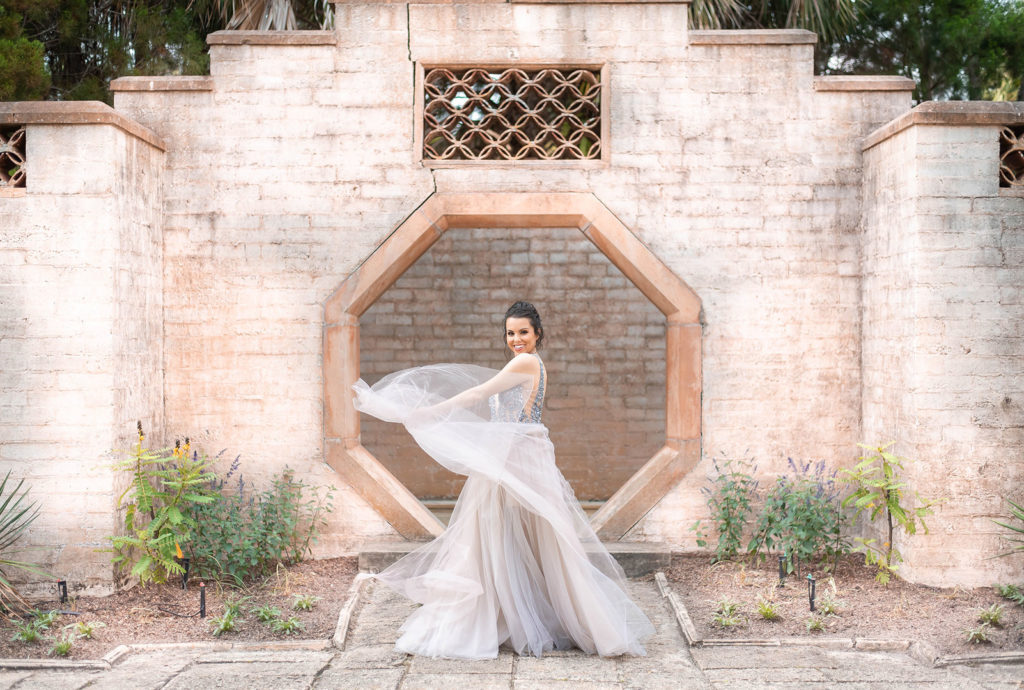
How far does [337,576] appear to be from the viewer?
19.2 feet

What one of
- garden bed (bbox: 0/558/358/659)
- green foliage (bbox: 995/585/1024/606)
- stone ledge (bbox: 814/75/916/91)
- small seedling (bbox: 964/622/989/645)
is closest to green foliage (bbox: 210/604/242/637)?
garden bed (bbox: 0/558/358/659)

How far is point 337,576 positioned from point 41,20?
5857 millimetres

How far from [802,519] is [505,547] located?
2269mm

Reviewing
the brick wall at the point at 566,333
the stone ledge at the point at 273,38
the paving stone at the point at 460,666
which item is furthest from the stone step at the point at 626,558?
the stone ledge at the point at 273,38

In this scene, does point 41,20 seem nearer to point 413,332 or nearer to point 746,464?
point 413,332

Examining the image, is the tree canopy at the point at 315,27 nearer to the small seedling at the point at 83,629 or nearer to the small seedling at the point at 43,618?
the small seedling at the point at 43,618

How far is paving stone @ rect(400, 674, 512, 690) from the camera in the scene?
3.94 m

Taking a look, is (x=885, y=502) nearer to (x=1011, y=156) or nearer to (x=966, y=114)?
(x=1011, y=156)

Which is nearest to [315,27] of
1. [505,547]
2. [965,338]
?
[505,547]

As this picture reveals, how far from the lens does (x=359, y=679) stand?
4.09 metres

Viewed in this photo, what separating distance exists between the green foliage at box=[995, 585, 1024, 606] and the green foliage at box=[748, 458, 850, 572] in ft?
2.91

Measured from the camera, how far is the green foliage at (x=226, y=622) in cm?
477

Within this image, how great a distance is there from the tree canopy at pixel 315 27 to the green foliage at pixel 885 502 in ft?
16.4

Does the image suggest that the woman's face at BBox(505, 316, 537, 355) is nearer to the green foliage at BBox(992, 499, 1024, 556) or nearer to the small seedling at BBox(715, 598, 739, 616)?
the small seedling at BBox(715, 598, 739, 616)
